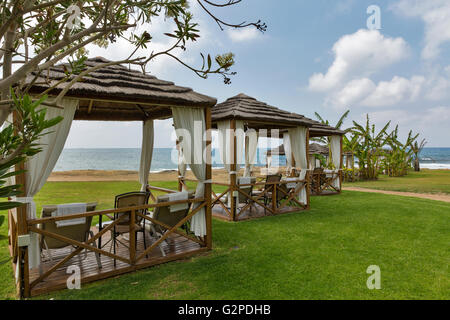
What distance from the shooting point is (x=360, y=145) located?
18.1m

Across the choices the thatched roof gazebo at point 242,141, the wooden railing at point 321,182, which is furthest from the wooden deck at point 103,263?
the wooden railing at point 321,182

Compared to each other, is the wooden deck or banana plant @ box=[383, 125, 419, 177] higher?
banana plant @ box=[383, 125, 419, 177]

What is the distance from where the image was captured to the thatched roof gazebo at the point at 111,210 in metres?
3.42

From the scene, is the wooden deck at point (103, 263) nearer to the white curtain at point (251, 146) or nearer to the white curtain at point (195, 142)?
the white curtain at point (195, 142)

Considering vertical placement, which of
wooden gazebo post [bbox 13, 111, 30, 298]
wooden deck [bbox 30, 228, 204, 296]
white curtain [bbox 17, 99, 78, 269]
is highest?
white curtain [bbox 17, 99, 78, 269]

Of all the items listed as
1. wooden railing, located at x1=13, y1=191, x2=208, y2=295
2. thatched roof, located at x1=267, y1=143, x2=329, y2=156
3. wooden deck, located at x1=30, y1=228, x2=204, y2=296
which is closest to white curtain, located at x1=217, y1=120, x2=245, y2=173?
wooden railing, located at x1=13, y1=191, x2=208, y2=295

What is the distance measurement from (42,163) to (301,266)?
4.10 meters

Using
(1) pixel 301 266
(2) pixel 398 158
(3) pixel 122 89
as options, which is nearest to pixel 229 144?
(3) pixel 122 89

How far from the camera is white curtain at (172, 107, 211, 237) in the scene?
477cm

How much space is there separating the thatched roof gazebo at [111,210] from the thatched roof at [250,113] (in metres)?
1.91

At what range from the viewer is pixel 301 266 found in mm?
4254

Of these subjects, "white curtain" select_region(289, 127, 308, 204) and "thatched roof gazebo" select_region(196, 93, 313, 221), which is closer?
"thatched roof gazebo" select_region(196, 93, 313, 221)

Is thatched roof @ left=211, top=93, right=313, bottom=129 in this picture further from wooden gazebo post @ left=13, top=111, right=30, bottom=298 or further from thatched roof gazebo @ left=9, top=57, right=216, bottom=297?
wooden gazebo post @ left=13, top=111, right=30, bottom=298

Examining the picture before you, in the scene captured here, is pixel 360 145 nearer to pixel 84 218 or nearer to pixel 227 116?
pixel 227 116
